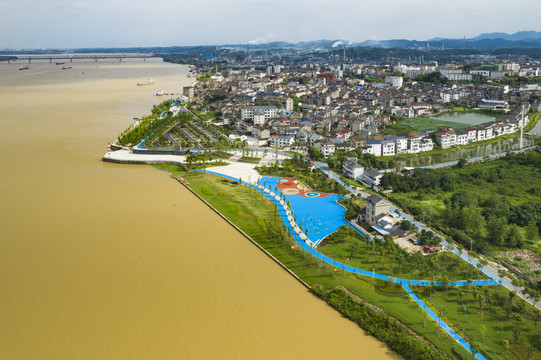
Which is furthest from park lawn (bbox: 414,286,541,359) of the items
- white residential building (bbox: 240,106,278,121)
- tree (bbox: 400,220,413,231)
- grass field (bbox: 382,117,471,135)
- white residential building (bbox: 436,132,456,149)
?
white residential building (bbox: 240,106,278,121)

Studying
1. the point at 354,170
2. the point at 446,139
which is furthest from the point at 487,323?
the point at 446,139

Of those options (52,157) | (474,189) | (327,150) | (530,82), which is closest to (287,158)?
(327,150)

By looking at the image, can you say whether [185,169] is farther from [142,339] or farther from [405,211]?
[142,339]

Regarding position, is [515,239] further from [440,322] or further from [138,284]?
[138,284]

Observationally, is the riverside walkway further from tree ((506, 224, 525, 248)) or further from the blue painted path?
tree ((506, 224, 525, 248))

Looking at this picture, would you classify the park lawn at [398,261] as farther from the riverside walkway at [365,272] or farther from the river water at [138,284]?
the river water at [138,284]

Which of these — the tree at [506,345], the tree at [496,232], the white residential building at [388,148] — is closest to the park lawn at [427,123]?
the white residential building at [388,148]
